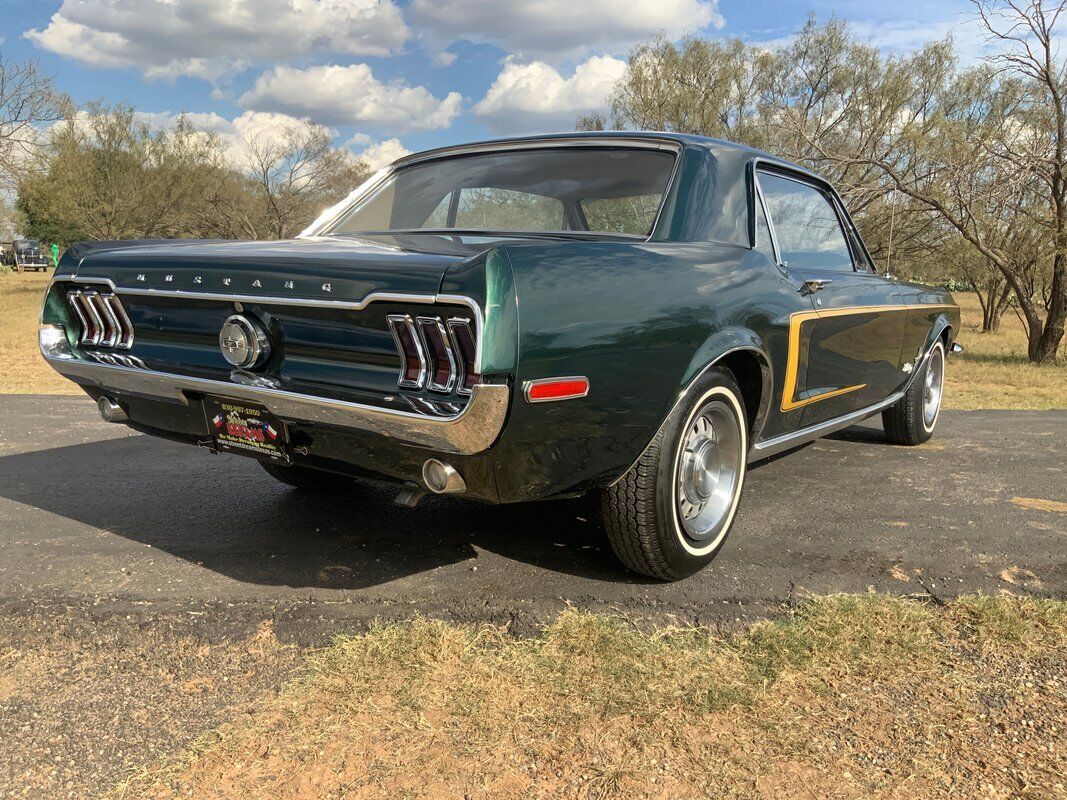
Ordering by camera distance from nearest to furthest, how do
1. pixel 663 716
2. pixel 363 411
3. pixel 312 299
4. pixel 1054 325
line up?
pixel 663 716, pixel 363 411, pixel 312 299, pixel 1054 325

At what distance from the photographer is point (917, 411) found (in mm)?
5469

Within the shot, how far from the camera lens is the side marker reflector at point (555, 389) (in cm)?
227

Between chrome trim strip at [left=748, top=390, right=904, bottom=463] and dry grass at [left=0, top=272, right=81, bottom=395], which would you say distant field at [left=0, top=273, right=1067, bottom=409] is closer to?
dry grass at [left=0, top=272, right=81, bottom=395]

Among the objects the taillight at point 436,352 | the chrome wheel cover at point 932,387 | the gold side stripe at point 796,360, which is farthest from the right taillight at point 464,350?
the chrome wheel cover at point 932,387

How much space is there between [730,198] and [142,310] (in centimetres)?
223

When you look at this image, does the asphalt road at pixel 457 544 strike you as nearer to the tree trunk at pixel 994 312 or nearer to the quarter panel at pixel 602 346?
the quarter panel at pixel 602 346

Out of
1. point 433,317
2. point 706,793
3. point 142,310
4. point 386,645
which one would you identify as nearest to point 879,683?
point 706,793

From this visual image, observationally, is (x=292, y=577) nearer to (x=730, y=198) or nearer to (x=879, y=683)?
(x=879, y=683)

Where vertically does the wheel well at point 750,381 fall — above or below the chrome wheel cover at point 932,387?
above

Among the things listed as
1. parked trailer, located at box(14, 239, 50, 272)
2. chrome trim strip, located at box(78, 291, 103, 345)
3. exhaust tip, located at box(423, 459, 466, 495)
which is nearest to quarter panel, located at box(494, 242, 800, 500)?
exhaust tip, located at box(423, 459, 466, 495)

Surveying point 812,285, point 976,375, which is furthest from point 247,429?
point 976,375

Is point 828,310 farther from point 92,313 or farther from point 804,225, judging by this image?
point 92,313

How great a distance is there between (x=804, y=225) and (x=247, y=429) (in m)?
2.72

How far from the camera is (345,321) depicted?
2.50 m
